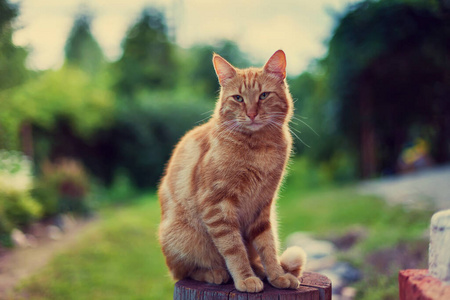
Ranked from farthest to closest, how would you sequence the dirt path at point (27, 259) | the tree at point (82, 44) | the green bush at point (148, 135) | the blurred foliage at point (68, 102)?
the tree at point (82, 44) < the green bush at point (148, 135) < the blurred foliage at point (68, 102) < the dirt path at point (27, 259)

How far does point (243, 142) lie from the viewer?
96.5 inches

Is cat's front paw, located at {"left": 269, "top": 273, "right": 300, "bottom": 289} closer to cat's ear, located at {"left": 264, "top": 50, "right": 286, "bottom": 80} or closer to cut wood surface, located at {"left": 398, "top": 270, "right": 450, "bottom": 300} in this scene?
cut wood surface, located at {"left": 398, "top": 270, "right": 450, "bottom": 300}

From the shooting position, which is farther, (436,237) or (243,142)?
(243,142)

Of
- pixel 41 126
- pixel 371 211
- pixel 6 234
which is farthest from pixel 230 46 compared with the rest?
pixel 6 234

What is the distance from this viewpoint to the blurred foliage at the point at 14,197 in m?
6.54

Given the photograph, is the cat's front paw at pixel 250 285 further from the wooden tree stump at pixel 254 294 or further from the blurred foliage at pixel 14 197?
the blurred foliage at pixel 14 197

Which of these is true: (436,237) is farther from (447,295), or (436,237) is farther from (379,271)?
(379,271)

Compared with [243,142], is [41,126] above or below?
above

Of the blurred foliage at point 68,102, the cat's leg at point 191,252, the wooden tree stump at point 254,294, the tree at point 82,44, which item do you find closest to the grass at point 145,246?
the cat's leg at point 191,252

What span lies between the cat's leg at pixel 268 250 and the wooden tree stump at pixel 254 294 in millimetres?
46

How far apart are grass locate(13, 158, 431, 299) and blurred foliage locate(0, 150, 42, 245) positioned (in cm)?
100

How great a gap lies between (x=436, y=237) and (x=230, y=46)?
72.3 ft

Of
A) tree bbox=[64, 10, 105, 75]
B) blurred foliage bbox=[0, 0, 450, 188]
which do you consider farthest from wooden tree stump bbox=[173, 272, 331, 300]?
tree bbox=[64, 10, 105, 75]

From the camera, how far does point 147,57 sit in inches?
869
